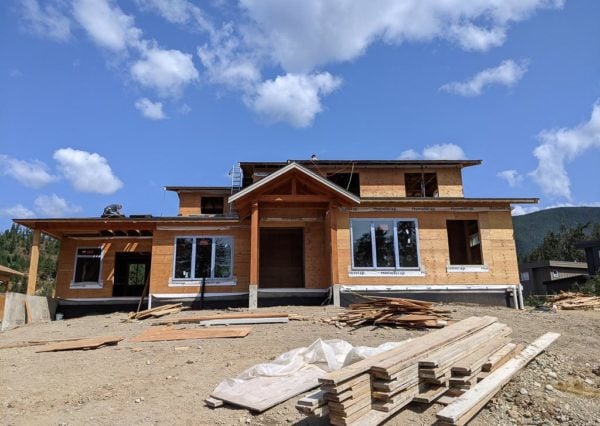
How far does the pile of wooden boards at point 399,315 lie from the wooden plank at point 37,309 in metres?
12.4

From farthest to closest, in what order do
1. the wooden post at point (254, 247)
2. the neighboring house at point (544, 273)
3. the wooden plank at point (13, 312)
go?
the neighboring house at point (544, 273) → the wooden post at point (254, 247) → the wooden plank at point (13, 312)

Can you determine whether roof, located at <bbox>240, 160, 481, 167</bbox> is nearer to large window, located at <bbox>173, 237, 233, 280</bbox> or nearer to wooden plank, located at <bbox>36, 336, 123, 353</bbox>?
large window, located at <bbox>173, 237, 233, 280</bbox>

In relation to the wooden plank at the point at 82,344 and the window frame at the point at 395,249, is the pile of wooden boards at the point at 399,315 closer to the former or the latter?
the window frame at the point at 395,249

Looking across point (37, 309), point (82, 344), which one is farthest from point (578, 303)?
point (37, 309)

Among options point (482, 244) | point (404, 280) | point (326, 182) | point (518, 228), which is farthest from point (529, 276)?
point (518, 228)

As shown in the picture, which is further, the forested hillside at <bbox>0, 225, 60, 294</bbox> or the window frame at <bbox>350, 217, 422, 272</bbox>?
the forested hillside at <bbox>0, 225, 60, 294</bbox>

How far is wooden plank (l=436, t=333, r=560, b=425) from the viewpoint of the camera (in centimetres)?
518

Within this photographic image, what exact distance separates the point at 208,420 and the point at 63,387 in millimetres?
3552

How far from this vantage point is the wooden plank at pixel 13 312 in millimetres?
15617

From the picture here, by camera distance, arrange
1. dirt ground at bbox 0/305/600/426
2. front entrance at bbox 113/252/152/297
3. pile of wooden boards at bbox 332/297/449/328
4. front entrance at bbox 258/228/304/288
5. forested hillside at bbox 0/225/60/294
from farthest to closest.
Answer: forested hillside at bbox 0/225/60/294 < front entrance at bbox 113/252/152/297 < front entrance at bbox 258/228/304/288 < pile of wooden boards at bbox 332/297/449/328 < dirt ground at bbox 0/305/600/426

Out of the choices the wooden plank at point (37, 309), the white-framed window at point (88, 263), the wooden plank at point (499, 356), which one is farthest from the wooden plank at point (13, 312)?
the wooden plank at point (499, 356)

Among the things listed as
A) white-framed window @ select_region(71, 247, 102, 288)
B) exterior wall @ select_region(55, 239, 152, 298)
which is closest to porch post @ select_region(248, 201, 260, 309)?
exterior wall @ select_region(55, 239, 152, 298)

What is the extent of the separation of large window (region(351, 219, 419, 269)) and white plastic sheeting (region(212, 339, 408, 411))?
31.3 ft

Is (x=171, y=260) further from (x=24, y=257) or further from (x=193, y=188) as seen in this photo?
(x=24, y=257)
